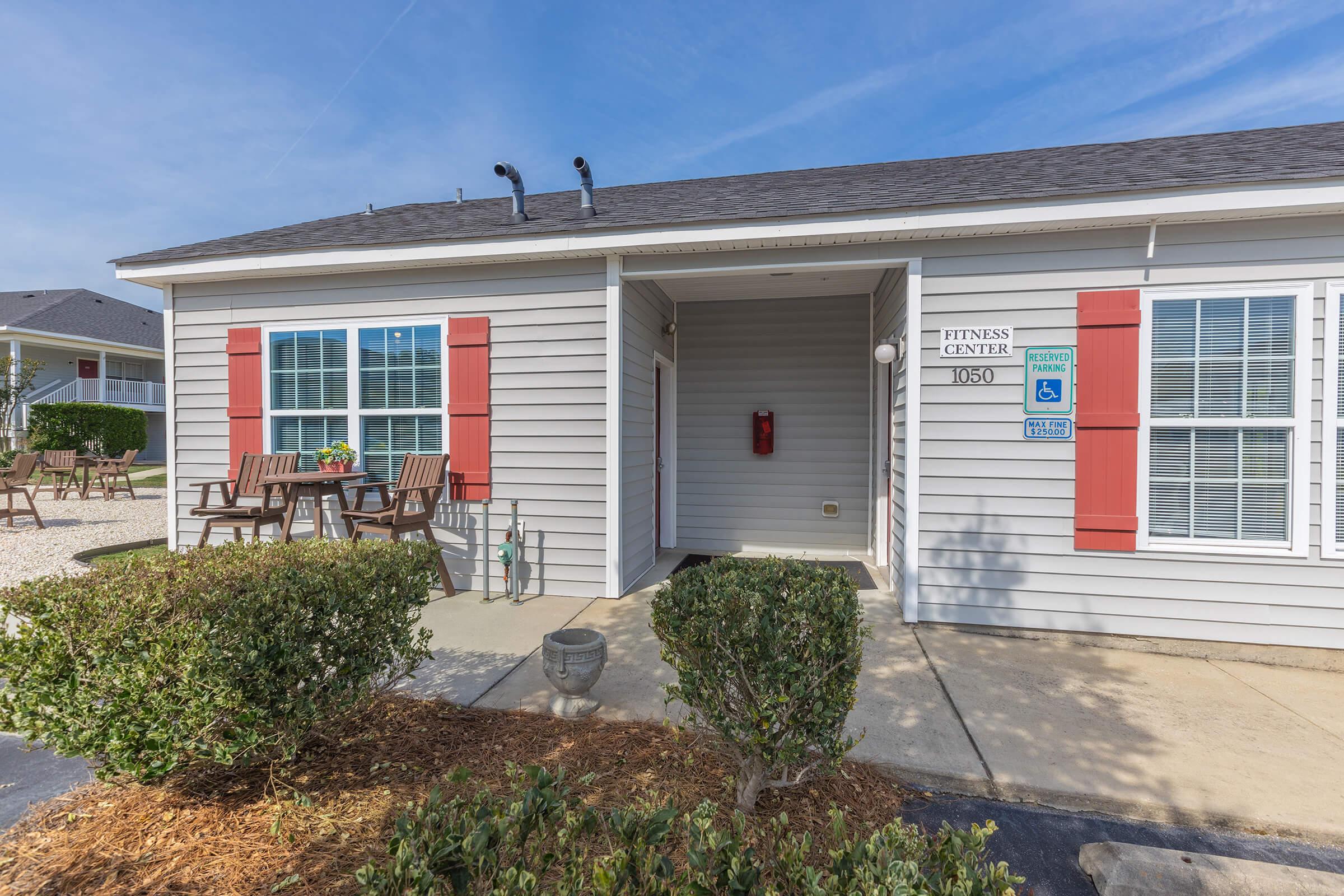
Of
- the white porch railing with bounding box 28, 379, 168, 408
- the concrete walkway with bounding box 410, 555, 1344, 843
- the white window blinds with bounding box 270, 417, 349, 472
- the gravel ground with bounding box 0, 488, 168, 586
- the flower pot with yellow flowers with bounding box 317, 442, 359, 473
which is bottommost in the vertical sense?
the concrete walkway with bounding box 410, 555, 1344, 843

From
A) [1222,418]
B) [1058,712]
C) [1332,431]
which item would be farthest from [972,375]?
[1058,712]

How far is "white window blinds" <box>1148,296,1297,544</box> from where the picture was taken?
3.33 m

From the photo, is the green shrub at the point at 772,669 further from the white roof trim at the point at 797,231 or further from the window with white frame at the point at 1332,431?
the window with white frame at the point at 1332,431

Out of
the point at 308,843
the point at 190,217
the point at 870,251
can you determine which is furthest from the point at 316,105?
the point at 190,217

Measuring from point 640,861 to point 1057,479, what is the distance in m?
3.73

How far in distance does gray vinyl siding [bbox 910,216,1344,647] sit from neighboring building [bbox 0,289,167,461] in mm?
18149

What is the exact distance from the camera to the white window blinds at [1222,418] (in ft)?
10.9

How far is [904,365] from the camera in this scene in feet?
13.2

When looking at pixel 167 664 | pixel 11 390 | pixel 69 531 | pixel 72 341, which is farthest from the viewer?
pixel 72 341

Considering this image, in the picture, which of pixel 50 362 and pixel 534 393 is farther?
pixel 50 362

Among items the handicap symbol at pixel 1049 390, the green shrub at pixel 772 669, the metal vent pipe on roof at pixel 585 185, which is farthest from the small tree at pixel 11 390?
the handicap symbol at pixel 1049 390

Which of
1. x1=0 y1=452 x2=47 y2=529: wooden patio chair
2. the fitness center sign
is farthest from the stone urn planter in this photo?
x1=0 y1=452 x2=47 y2=529: wooden patio chair

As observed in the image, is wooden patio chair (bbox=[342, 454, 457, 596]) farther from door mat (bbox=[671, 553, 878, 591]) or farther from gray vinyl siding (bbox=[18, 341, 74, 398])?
gray vinyl siding (bbox=[18, 341, 74, 398])

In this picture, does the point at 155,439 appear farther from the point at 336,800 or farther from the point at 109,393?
the point at 336,800
